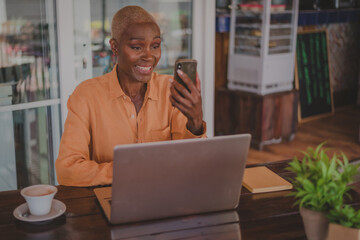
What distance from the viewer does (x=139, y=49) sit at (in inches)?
72.8

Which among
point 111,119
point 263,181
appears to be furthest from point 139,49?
point 263,181

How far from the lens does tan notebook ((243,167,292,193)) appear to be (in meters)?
1.62

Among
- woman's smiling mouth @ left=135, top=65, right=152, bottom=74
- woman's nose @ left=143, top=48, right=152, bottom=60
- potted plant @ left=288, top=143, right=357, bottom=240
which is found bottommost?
potted plant @ left=288, top=143, right=357, bottom=240

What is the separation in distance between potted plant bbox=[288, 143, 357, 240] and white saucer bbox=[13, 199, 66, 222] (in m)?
0.70

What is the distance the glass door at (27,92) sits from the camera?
2820 mm

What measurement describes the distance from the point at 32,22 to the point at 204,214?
2.00m

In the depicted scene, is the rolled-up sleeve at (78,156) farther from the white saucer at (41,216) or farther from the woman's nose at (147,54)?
the woman's nose at (147,54)

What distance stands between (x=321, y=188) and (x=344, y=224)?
0.32ft

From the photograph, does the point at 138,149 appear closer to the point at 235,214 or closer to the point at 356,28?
the point at 235,214

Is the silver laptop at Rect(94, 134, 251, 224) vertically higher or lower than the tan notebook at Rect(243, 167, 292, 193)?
higher

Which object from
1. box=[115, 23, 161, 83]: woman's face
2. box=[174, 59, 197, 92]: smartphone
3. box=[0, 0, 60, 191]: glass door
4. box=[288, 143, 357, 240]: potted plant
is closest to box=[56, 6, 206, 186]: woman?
box=[115, 23, 161, 83]: woman's face

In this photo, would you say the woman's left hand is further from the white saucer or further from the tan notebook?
the white saucer

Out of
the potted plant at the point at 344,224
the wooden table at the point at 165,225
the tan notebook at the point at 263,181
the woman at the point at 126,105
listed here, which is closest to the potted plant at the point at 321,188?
the potted plant at the point at 344,224

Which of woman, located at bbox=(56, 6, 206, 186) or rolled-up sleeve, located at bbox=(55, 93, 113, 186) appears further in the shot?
woman, located at bbox=(56, 6, 206, 186)
